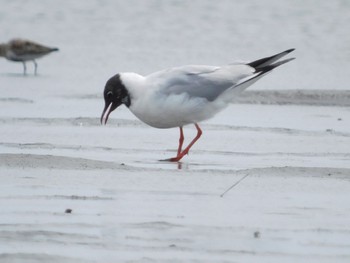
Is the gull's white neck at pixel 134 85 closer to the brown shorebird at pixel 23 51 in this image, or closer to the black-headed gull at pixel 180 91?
the black-headed gull at pixel 180 91

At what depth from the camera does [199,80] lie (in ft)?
31.7

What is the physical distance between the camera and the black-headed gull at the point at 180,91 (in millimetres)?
9312

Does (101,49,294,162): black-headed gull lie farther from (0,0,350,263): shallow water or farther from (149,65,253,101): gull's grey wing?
(0,0,350,263): shallow water

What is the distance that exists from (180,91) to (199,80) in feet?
1.12

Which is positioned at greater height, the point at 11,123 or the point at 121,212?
the point at 121,212

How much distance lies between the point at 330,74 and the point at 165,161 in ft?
20.1

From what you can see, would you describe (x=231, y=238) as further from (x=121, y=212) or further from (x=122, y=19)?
(x=122, y=19)

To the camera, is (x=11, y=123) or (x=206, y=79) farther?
(x=11, y=123)

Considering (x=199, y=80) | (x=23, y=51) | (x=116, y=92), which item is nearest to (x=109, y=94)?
(x=116, y=92)

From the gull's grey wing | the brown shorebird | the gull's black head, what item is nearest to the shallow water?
the brown shorebird

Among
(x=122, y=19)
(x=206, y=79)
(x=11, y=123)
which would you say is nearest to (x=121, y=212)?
(x=206, y=79)

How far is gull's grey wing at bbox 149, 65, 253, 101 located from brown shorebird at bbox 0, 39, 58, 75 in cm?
584

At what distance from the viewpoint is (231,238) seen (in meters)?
5.88

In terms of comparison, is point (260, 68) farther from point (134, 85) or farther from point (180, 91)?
point (134, 85)
